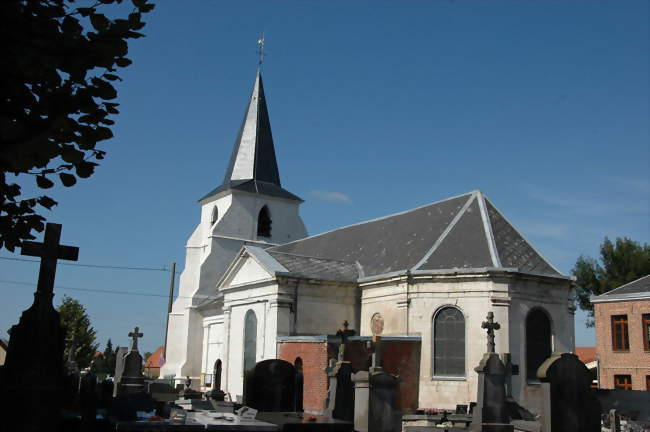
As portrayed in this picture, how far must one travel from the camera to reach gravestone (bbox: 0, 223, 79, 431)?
8359 millimetres

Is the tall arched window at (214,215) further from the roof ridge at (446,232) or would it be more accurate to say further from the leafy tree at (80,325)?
the roof ridge at (446,232)

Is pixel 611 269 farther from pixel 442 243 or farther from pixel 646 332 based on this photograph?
pixel 442 243

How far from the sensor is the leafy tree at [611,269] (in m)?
48.5

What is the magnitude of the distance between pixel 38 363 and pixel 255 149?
32.2m

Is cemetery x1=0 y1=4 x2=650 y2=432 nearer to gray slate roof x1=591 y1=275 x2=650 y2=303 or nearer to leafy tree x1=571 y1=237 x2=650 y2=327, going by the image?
gray slate roof x1=591 y1=275 x2=650 y2=303

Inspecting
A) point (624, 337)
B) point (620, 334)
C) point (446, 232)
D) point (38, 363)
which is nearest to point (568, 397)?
point (38, 363)

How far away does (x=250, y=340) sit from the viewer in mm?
25828

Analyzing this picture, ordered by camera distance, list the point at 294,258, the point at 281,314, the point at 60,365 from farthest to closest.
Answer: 1. the point at 294,258
2. the point at 281,314
3. the point at 60,365

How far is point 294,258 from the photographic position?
26.1 m

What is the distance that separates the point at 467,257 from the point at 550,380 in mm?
11668

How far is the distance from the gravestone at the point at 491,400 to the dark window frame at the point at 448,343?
682cm

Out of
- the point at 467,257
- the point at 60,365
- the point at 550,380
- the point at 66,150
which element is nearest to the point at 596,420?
the point at 550,380

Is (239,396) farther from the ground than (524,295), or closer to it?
closer to it

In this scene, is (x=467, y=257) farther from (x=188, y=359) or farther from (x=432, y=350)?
(x=188, y=359)
